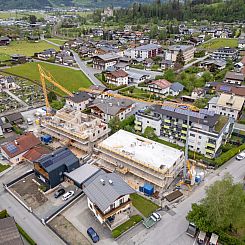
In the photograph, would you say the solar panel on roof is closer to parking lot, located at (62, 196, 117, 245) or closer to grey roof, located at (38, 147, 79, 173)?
grey roof, located at (38, 147, 79, 173)

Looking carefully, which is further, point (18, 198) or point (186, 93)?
point (186, 93)

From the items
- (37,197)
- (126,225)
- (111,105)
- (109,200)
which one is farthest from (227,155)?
(37,197)

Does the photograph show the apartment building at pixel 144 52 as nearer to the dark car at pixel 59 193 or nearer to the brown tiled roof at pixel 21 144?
the brown tiled roof at pixel 21 144

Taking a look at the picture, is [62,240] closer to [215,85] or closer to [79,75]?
[215,85]

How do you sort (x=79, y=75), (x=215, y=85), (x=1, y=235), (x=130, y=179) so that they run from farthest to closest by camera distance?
(x=79, y=75)
(x=215, y=85)
(x=130, y=179)
(x=1, y=235)

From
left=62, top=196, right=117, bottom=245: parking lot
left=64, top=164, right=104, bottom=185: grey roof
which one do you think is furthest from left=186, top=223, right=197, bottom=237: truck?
left=64, top=164, right=104, bottom=185: grey roof

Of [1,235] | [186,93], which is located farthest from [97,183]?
[186,93]

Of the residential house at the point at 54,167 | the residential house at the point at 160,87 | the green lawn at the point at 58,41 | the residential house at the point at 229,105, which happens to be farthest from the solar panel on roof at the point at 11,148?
the green lawn at the point at 58,41
